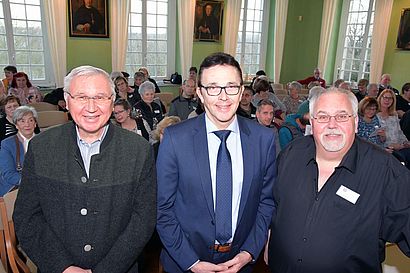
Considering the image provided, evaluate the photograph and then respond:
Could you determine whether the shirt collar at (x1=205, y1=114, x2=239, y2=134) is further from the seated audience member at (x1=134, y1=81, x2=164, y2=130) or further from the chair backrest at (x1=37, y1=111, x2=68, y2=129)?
the chair backrest at (x1=37, y1=111, x2=68, y2=129)

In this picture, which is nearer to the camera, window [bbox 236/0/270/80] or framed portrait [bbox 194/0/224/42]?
framed portrait [bbox 194/0/224/42]

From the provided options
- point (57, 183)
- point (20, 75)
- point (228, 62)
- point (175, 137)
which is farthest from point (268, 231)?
point (20, 75)

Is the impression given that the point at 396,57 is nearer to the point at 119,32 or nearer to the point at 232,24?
the point at 232,24

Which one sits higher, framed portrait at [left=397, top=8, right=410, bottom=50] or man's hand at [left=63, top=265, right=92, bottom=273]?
framed portrait at [left=397, top=8, right=410, bottom=50]

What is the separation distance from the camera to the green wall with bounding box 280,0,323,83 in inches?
420

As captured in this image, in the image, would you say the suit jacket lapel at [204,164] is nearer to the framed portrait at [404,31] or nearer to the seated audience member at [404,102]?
the seated audience member at [404,102]

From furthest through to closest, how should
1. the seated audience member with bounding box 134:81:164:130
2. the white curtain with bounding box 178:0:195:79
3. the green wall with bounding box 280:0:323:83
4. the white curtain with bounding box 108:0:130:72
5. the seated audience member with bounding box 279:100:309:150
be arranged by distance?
1. the green wall with bounding box 280:0:323:83
2. the white curtain with bounding box 178:0:195:79
3. the white curtain with bounding box 108:0:130:72
4. the seated audience member with bounding box 134:81:164:130
5. the seated audience member with bounding box 279:100:309:150

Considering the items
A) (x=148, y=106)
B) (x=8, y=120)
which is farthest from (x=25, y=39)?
(x=8, y=120)

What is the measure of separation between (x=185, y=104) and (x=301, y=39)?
7.14 m

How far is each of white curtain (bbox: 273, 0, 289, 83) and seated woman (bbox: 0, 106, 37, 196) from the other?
839 cm

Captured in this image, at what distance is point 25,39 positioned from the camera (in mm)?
7637

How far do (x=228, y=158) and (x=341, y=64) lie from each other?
10.2 m

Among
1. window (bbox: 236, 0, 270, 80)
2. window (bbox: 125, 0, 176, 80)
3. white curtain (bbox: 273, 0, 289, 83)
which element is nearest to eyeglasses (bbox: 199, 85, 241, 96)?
window (bbox: 125, 0, 176, 80)

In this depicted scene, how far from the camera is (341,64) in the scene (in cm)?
1077
